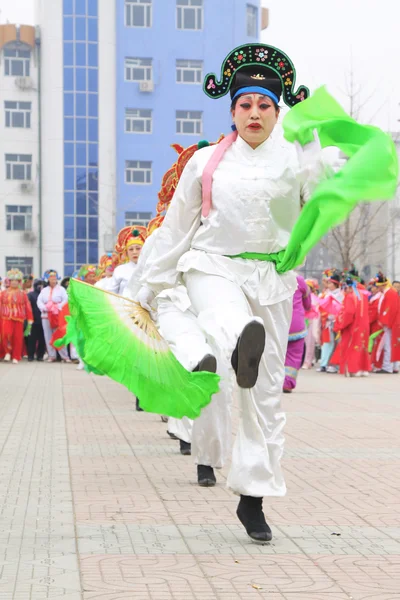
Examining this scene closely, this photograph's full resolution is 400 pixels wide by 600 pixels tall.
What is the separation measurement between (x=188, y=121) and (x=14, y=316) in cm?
3551

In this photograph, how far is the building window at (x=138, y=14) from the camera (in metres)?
57.8

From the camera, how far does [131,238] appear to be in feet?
43.5

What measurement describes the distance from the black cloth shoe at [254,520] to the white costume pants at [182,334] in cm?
71

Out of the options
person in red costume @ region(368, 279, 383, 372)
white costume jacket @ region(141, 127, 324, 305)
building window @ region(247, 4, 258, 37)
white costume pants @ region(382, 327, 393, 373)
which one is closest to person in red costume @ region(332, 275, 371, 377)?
white costume pants @ region(382, 327, 393, 373)

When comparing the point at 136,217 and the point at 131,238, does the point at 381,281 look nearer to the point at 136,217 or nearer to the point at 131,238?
the point at 131,238

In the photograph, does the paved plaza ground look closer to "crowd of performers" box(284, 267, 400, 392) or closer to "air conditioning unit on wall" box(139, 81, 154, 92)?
"crowd of performers" box(284, 267, 400, 392)

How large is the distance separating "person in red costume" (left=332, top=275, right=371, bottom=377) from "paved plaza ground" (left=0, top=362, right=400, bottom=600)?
1008cm

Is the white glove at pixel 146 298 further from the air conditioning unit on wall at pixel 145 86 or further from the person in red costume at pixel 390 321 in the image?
the air conditioning unit on wall at pixel 145 86

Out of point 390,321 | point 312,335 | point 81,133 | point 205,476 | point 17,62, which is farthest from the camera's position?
point 17,62

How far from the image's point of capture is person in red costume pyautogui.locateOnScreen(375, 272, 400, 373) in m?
22.8

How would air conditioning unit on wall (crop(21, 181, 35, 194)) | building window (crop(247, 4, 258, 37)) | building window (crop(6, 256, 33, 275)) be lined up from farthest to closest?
building window (crop(247, 4, 258, 37)), air conditioning unit on wall (crop(21, 181, 35, 194)), building window (crop(6, 256, 33, 275))

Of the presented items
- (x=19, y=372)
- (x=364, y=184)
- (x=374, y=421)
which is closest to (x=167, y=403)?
(x=364, y=184)

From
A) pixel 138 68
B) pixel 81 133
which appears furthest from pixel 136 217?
pixel 138 68

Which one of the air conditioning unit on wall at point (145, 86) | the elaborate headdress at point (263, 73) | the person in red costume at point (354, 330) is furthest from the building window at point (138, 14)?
the elaborate headdress at point (263, 73)
